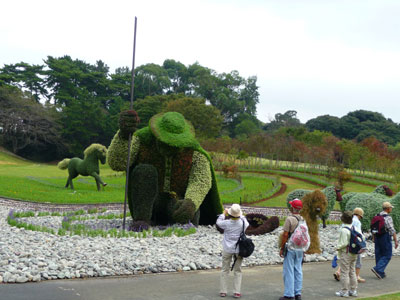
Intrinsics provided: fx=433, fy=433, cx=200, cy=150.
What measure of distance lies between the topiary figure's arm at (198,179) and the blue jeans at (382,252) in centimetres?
515

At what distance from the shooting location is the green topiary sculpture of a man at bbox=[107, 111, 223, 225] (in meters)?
11.6

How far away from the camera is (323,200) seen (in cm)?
946

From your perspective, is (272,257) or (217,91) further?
(217,91)

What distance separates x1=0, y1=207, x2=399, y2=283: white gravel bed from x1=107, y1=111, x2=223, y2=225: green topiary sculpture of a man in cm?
150

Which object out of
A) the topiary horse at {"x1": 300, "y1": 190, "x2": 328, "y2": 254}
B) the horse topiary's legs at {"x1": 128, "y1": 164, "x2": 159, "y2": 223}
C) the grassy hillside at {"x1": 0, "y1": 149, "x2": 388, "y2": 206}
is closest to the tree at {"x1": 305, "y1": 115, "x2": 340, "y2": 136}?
the grassy hillside at {"x1": 0, "y1": 149, "x2": 388, "y2": 206}

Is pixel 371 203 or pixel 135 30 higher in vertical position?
pixel 135 30

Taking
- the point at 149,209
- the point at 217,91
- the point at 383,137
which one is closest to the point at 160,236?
the point at 149,209

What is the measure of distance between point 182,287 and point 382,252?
4037mm

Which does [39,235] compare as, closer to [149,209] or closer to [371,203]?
[149,209]

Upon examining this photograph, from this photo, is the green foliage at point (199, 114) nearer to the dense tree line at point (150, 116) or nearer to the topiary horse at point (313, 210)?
the dense tree line at point (150, 116)

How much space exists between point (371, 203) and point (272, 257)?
5.38 metres

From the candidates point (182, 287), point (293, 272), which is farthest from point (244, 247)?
point (182, 287)

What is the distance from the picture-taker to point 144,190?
1162cm

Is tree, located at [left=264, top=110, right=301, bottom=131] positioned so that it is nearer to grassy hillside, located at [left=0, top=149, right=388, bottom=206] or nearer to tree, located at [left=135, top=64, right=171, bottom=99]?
tree, located at [left=135, top=64, right=171, bottom=99]
